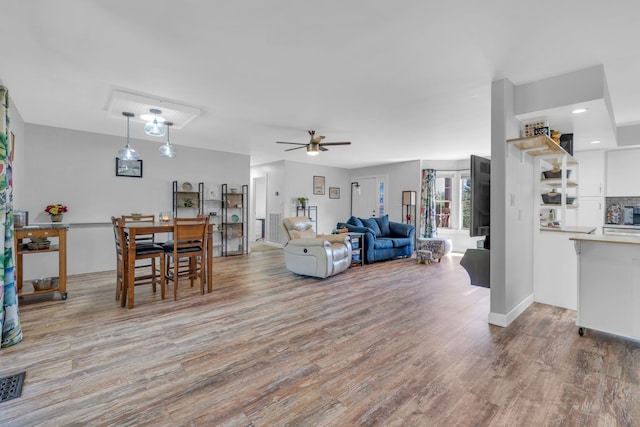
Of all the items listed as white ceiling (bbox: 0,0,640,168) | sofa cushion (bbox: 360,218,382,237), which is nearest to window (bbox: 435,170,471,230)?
sofa cushion (bbox: 360,218,382,237)

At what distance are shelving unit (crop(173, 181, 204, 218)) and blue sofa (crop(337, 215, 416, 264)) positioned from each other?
304cm

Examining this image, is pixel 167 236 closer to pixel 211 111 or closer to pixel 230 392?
pixel 211 111

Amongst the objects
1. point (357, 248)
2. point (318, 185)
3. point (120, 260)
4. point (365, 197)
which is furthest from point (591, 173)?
point (120, 260)

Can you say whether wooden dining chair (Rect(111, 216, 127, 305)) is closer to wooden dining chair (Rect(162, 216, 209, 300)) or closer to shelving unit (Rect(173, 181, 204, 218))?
wooden dining chair (Rect(162, 216, 209, 300))

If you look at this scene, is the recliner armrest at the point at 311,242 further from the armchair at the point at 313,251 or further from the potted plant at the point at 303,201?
the potted plant at the point at 303,201

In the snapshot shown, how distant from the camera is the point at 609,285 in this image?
252cm

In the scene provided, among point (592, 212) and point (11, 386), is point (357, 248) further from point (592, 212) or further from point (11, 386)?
point (11, 386)

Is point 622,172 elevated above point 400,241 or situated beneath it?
elevated above

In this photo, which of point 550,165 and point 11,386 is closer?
point 11,386

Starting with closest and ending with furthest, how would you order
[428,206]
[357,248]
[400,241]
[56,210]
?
[56,210], [357,248], [400,241], [428,206]

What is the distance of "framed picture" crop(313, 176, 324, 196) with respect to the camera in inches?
331

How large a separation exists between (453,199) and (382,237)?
2.42 meters

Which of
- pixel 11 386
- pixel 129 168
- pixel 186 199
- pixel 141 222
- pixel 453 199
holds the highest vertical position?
pixel 129 168

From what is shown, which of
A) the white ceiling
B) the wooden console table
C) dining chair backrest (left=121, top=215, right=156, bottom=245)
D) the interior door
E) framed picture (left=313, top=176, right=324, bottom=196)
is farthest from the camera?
the interior door
